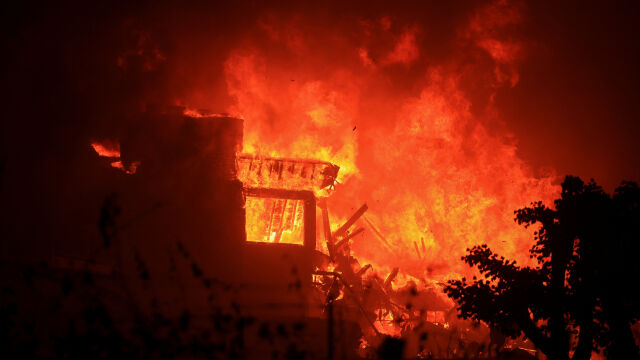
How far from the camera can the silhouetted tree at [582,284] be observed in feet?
46.0

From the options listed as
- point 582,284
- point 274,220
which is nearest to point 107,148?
point 274,220

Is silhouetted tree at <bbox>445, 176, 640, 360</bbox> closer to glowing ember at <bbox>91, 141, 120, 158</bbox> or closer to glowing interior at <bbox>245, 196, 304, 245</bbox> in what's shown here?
glowing interior at <bbox>245, 196, 304, 245</bbox>

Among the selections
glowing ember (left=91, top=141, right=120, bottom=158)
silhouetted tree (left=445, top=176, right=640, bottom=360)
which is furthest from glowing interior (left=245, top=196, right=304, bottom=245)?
silhouetted tree (left=445, top=176, right=640, bottom=360)

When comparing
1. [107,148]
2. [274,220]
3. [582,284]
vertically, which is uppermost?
[107,148]

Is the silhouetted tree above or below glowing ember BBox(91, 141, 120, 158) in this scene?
below

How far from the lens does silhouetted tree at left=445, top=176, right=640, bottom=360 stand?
1402 cm

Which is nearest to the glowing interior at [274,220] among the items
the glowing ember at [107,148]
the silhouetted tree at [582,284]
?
the glowing ember at [107,148]

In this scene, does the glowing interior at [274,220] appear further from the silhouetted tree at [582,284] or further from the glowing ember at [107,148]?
the silhouetted tree at [582,284]

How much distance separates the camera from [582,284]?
1450cm

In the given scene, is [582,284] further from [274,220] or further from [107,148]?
[107,148]

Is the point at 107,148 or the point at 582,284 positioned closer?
the point at 582,284

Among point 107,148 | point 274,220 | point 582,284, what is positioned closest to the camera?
point 582,284

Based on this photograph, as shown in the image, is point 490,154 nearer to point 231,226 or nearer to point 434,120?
point 434,120

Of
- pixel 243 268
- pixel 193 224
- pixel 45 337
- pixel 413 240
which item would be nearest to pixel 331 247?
pixel 243 268
